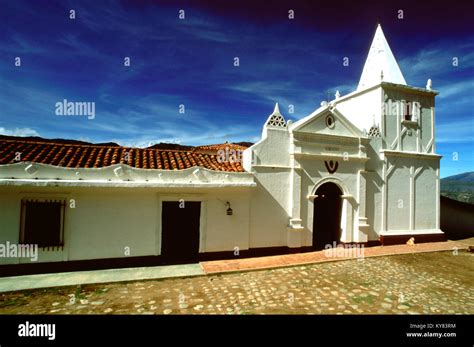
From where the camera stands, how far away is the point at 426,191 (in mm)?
13688

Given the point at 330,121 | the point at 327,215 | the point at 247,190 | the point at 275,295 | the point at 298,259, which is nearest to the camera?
the point at 275,295

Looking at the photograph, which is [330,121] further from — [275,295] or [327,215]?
[275,295]

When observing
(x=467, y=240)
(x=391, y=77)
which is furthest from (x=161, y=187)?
(x=467, y=240)

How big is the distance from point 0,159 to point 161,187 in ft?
16.4

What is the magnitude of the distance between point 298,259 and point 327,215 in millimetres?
3249

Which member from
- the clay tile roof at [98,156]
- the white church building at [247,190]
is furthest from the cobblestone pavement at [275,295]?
the clay tile roof at [98,156]

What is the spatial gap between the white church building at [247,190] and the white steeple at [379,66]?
8 centimetres

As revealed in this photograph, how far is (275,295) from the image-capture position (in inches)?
257

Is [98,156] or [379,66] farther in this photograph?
[379,66]

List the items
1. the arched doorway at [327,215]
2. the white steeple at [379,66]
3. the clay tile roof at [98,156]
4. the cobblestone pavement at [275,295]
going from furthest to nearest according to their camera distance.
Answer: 1. the white steeple at [379,66]
2. the arched doorway at [327,215]
3. the clay tile roof at [98,156]
4. the cobblestone pavement at [275,295]

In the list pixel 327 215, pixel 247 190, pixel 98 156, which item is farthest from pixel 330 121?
pixel 98 156

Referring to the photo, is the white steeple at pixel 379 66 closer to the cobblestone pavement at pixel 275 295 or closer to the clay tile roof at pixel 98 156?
the clay tile roof at pixel 98 156

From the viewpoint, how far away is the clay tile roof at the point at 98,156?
327 inches

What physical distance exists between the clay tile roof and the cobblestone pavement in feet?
13.4
